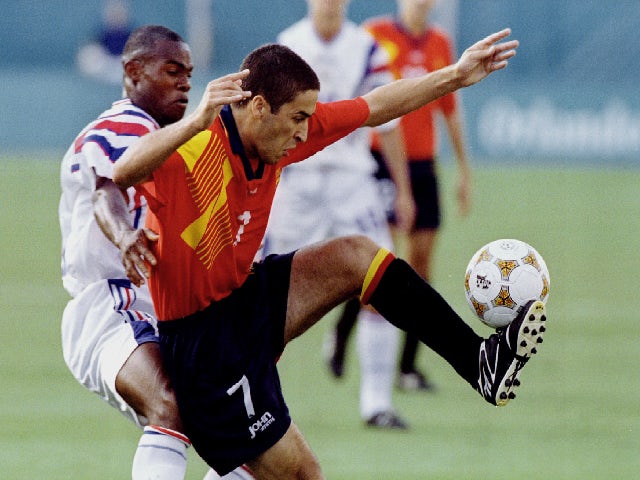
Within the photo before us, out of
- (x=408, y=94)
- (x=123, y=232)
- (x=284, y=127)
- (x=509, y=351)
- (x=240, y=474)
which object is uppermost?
(x=408, y=94)

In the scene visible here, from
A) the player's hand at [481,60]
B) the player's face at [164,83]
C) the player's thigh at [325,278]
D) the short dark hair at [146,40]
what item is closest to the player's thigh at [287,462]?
the player's thigh at [325,278]

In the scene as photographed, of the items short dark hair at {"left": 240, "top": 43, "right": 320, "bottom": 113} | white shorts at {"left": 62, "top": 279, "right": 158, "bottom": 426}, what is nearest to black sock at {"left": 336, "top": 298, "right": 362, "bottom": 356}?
white shorts at {"left": 62, "top": 279, "right": 158, "bottom": 426}

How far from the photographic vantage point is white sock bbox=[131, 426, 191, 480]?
500 centimetres

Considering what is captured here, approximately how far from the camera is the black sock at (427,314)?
5277 millimetres

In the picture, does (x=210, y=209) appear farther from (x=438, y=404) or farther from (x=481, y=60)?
(x=438, y=404)

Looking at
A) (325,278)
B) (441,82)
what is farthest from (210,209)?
(441,82)

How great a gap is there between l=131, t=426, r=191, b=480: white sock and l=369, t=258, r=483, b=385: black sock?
937 millimetres

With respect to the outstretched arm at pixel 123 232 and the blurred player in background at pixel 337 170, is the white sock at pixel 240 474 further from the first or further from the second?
the blurred player in background at pixel 337 170

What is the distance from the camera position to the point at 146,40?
18.7ft

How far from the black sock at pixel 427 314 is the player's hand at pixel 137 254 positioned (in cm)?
102

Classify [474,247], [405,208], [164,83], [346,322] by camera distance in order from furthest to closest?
[474,247] < [346,322] < [405,208] < [164,83]

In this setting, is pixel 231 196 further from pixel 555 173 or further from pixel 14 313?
pixel 555 173

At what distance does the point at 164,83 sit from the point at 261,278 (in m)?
0.92

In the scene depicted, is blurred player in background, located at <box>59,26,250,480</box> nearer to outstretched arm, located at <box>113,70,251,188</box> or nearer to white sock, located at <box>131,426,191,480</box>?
white sock, located at <box>131,426,191,480</box>
